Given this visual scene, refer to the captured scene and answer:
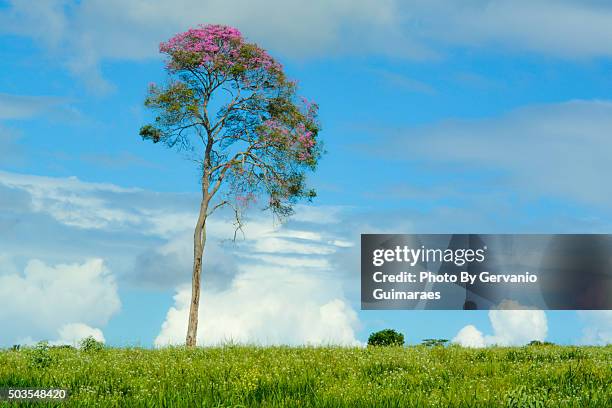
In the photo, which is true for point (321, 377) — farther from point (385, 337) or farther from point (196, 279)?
point (196, 279)

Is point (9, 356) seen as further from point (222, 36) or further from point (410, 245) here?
point (222, 36)

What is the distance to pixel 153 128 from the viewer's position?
1164 inches

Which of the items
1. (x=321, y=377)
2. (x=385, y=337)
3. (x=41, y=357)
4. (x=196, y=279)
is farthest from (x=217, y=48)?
(x=321, y=377)

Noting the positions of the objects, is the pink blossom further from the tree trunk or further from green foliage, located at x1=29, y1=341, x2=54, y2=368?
green foliage, located at x1=29, y1=341, x2=54, y2=368

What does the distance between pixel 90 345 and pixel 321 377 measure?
9.49 metres

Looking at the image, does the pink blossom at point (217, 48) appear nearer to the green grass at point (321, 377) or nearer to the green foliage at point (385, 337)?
the green foliage at point (385, 337)

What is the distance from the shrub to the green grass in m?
1.80

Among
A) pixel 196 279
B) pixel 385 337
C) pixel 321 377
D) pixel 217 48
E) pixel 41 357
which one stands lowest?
pixel 321 377

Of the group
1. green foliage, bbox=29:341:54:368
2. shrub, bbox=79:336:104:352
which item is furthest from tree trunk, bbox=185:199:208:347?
green foliage, bbox=29:341:54:368

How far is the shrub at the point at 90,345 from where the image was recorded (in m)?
19.9

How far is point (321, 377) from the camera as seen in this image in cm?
1298

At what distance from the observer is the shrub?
19.9 m

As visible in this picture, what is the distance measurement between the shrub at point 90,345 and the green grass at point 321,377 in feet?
5.90

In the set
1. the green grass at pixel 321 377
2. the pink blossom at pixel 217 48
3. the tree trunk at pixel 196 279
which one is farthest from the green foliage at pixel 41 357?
the pink blossom at pixel 217 48
